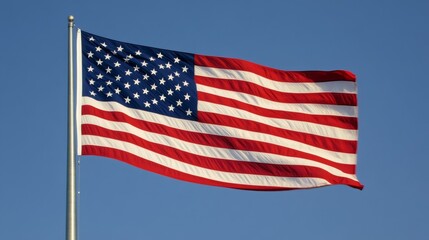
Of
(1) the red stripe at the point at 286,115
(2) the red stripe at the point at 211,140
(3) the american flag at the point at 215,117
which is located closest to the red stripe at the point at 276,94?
(3) the american flag at the point at 215,117

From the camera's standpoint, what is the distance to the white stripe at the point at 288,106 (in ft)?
91.1

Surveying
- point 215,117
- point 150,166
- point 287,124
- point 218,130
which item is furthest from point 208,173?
point 287,124

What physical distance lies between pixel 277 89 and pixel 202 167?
3.50 metres

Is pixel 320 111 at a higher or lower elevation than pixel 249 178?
higher

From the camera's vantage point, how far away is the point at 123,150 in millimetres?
25125

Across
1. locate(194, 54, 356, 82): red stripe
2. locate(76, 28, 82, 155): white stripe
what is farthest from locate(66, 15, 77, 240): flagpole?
locate(194, 54, 356, 82): red stripe

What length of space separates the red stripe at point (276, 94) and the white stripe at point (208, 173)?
7.82 feet

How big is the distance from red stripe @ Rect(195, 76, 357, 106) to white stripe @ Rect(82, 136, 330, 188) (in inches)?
93.8

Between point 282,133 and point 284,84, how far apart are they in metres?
1.48

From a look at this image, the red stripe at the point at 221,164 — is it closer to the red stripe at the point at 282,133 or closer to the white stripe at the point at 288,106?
the red stripe at the point at 282,133
